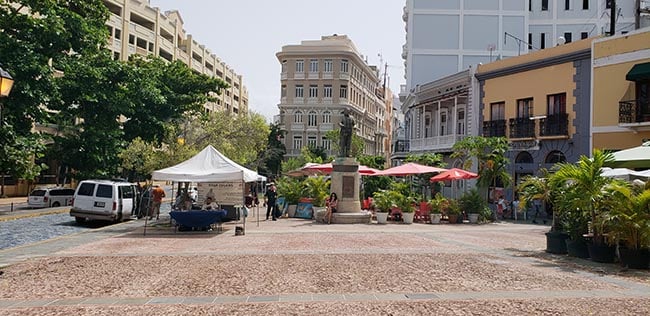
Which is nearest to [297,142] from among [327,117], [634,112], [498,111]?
[327,117]

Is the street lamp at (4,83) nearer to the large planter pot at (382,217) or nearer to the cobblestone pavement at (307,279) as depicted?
the cobblestone pavement at (307,279)

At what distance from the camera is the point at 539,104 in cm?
2947

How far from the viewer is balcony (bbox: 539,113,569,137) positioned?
27.8m

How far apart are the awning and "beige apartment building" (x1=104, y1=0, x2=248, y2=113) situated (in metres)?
35.9

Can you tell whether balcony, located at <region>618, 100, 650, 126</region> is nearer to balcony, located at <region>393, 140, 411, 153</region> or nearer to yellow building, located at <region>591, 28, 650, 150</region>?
yellow building, located at <region>591, 28, 650, 150</region>

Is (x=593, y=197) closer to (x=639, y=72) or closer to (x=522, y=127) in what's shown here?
(x=639, y=72)

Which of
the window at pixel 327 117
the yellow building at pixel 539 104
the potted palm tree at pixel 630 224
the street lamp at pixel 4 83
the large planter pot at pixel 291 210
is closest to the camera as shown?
the street lamp at pixel 4 83

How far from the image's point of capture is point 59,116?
30.1 meters

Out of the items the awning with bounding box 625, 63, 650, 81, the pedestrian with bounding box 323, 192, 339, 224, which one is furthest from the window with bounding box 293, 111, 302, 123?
the awning with bounding box 625, 63, 650, 81

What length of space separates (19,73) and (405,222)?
60.0 ft

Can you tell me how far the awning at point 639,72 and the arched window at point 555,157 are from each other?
18.3 feet

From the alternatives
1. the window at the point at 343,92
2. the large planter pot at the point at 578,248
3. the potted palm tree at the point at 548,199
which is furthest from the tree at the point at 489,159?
the window at the point at 343,92

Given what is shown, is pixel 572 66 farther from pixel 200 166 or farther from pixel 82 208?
pixel 82 208

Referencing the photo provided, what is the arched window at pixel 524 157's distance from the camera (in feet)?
98.6
